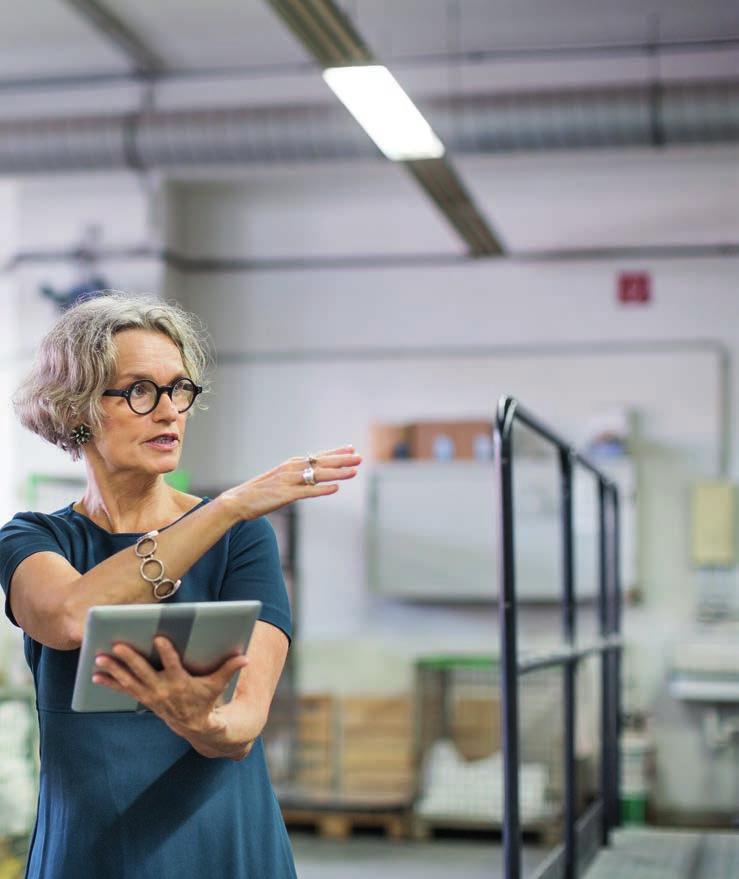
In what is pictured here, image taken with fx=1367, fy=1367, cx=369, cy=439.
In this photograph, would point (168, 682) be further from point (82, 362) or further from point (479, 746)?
point (479, 746)

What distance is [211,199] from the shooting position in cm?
841

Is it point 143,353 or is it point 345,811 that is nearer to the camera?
point 143,353

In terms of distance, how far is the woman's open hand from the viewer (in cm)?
160

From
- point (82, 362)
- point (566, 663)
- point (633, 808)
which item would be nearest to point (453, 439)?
point (633, 808)

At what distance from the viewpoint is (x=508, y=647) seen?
3143 millimetres

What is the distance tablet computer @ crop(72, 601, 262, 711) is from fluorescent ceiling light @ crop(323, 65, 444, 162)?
337 cm

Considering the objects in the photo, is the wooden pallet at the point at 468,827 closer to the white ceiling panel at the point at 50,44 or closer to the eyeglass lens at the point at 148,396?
the white ceiling panel at the point at 50,44

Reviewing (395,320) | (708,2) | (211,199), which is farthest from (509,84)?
(211,199)

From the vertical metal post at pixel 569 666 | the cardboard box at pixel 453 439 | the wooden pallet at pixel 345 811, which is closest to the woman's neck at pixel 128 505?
the vertical metal post at pixel 569 666

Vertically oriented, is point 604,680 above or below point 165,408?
below

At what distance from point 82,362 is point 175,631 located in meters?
0.42

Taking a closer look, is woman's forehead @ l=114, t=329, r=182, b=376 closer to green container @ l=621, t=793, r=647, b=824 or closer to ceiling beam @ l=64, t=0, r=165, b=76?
ceiling beam @ l=64, t=0, r=165, b=76

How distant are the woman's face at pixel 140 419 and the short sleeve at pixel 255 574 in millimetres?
144

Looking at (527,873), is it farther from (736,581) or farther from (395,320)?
(395,320)
